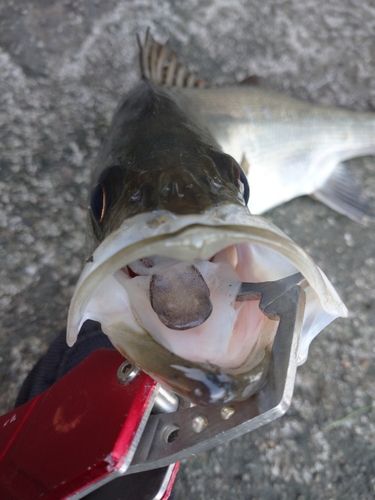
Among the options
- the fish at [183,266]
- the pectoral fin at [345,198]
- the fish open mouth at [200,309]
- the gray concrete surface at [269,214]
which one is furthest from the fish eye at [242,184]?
the pectoral fin at [345,198]

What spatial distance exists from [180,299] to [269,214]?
1110 millimetres

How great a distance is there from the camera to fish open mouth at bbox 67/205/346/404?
2.26ft

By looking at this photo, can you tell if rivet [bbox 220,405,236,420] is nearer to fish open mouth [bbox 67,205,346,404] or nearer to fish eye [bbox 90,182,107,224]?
fish open mouth [bbox 67,205,346,404]

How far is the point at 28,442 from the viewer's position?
851 millimetres

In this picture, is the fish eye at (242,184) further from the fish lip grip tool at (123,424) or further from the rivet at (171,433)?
the rivet at (171,433)

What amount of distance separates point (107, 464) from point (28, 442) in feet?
0.78

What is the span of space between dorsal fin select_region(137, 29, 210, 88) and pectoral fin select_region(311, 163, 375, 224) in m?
0.70

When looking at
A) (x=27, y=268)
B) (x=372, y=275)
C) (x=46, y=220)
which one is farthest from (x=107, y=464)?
(x=372, y=275)

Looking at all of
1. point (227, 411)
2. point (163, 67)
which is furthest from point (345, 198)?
point (227, 411)

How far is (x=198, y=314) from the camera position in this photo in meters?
0.74

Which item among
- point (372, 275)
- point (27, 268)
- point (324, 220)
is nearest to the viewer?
point (27, 268)

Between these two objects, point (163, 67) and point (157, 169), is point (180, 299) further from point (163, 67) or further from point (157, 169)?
point (163, 67)

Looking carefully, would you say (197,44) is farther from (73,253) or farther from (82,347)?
(82,347)

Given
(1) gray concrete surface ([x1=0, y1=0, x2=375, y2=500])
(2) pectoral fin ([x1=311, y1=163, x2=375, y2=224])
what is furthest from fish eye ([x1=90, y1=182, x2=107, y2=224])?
(2) pectoral fin ([x1=311, y1=163, x2=375, y2=224])
